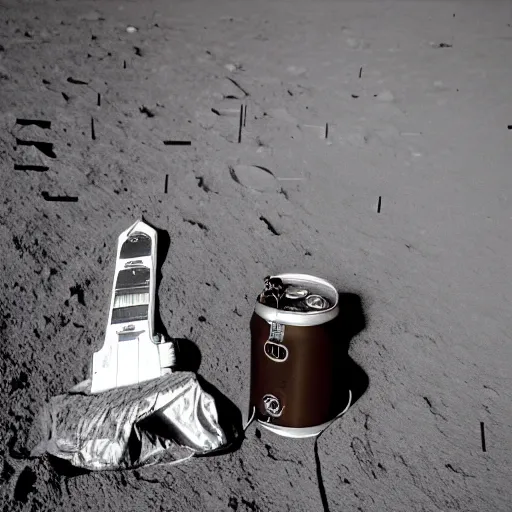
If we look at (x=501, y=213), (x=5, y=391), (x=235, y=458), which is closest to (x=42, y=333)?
(x=5, y=391)

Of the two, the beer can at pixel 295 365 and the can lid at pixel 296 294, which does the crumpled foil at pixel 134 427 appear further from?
the can lid at pixel 296 294

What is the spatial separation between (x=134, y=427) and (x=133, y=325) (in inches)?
18.7

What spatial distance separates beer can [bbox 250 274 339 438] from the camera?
5.23 ft

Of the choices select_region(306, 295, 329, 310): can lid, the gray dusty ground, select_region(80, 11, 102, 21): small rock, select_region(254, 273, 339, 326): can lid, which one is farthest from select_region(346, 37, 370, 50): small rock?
select_region(306, 295, 329, 310): can lid

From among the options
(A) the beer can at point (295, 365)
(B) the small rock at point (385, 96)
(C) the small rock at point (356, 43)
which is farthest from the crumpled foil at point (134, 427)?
(C) the small rock at point (356, 43)

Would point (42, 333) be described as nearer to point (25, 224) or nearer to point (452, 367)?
point (25, 224)

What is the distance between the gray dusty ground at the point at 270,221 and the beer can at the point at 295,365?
128 mm

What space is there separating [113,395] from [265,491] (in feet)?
2.16

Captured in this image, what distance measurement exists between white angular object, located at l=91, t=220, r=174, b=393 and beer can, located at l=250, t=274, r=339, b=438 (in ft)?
1.32

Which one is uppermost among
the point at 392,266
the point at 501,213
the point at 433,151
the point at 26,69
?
the point at 26,69

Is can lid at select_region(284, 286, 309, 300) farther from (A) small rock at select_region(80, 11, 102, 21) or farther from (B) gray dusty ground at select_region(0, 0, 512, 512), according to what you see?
(A) small rock at select_region(80, 11, 102, 21)

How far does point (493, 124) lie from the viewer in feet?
9.94

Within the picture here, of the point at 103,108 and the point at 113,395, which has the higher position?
the point at 103,108

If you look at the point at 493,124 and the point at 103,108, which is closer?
the point at 103,108
